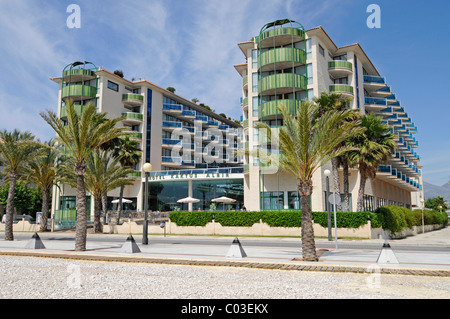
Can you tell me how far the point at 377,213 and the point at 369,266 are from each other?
18375 millimetres

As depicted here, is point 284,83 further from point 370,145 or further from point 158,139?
point 158,139

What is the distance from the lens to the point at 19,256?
566 inches

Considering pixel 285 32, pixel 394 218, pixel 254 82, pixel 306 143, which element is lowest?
pixel 394 218

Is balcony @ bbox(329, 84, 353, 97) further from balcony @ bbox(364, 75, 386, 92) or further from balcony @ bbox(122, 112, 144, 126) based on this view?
balcony @ bbox(122, 112, 144, 126)

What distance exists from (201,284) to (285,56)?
3011 centimetres

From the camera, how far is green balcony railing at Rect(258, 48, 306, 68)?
34781mm

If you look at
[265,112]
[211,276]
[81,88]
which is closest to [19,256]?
[211,276]

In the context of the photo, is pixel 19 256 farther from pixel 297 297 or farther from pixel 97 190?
pixel 97 190

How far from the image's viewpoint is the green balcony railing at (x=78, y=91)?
47.7m

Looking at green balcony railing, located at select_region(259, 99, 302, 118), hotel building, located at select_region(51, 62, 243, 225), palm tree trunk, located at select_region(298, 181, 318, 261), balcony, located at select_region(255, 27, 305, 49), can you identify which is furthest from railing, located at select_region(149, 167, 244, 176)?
palm tree trunk, located at select_region(298, 181, 318, 261)

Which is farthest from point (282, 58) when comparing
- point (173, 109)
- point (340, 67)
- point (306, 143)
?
point (173, 109)

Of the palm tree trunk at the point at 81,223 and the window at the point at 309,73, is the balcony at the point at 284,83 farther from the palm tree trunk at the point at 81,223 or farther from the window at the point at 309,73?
the palm tree trunk at the point at 81,223

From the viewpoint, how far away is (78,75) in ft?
159

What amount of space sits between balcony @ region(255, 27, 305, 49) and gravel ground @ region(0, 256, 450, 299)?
2942 centimetres
